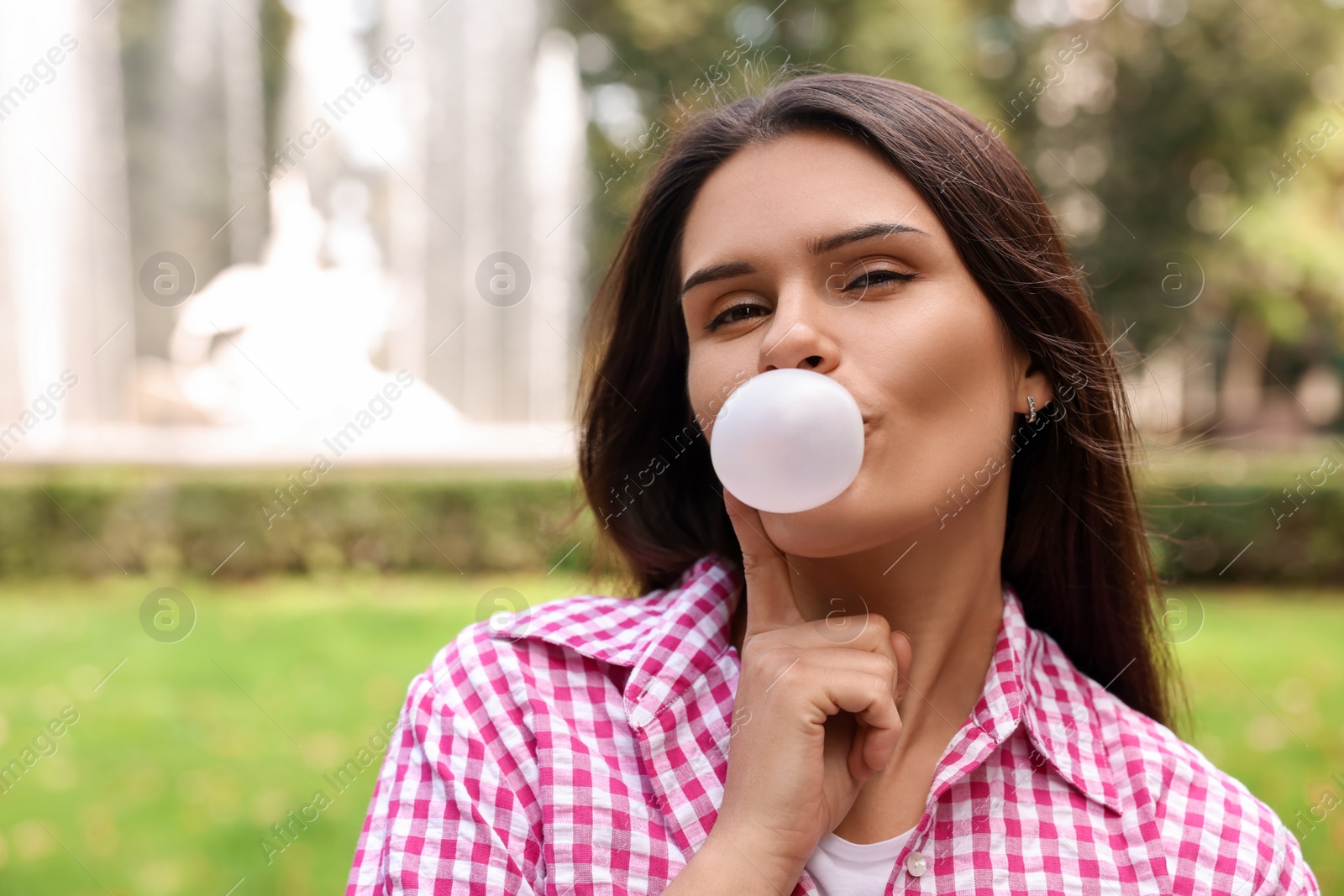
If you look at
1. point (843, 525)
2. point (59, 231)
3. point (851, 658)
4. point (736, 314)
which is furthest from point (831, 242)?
point (59, 231)

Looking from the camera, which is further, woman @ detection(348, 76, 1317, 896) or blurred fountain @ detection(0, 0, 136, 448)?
blurred fountain @ detection(0, 0, 136, 448)

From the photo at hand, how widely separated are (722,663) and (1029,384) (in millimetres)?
807

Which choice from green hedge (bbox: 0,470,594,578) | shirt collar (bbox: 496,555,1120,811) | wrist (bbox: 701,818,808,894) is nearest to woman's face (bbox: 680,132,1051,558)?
shirt collar (bbox: 496,555,1120,811)

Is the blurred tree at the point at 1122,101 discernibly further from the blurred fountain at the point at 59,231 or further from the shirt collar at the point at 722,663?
the shirt collar at the point at 722,663

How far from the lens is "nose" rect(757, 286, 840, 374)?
1.78m

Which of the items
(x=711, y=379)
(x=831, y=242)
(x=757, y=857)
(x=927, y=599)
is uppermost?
(x=831, y=242)

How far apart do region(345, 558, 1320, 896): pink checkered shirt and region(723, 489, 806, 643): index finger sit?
6.4 inches

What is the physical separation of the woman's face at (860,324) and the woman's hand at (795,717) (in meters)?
0.12

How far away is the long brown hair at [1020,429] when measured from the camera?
2.02 m

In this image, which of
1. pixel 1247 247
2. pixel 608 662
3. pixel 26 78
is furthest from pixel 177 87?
pixel 1247 247

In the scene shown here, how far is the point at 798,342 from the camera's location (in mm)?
1775

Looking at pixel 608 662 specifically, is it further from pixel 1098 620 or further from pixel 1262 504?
pixel 1262 504

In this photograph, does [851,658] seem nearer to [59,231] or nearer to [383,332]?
[383,332]

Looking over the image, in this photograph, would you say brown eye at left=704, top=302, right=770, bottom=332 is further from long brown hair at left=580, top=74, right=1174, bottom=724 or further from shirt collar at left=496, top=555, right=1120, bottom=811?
shirt collar at left=496, top=555, right=1120, bottom=811
